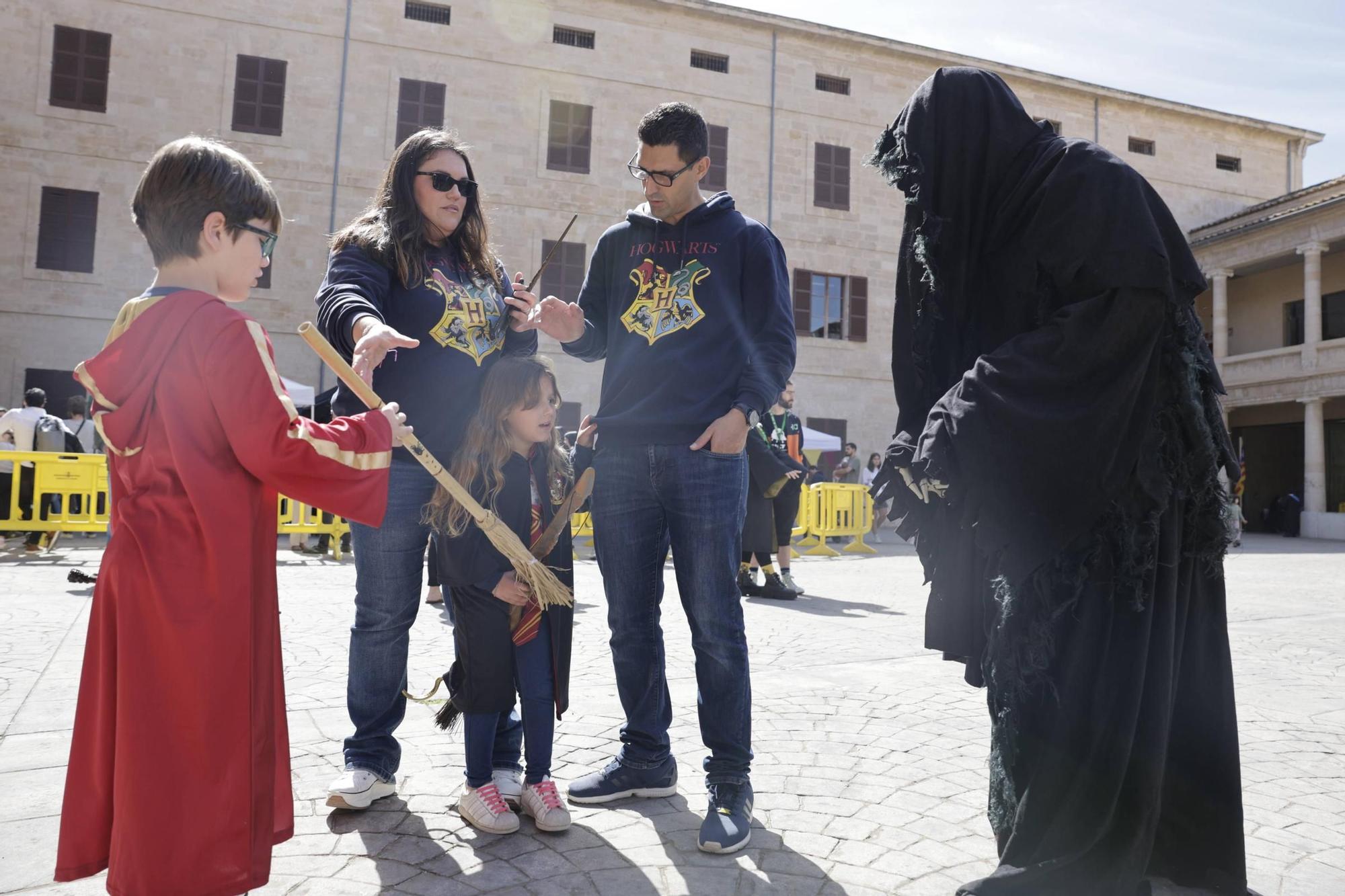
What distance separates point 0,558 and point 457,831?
9465 mm

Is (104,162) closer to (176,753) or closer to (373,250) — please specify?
(373,250)

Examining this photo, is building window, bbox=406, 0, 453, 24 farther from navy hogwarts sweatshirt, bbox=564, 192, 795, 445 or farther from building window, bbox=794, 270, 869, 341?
navy hogwarts sweatshirt, bbox=564, 192, 795, 445

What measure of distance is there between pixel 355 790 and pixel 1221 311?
30.5 meters

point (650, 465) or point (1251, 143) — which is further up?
point (1251, 143)

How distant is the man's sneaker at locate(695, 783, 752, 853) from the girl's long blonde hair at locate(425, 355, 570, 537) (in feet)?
3.59

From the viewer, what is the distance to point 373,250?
2.99m

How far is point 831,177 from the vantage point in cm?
2455

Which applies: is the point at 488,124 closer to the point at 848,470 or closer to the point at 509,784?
the point at 848,470

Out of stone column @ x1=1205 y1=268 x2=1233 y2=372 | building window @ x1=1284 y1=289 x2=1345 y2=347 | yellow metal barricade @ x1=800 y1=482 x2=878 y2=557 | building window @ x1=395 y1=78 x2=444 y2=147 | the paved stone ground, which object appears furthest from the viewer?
stone column @ x1=1205 y1=268 x2=1233 y2=372

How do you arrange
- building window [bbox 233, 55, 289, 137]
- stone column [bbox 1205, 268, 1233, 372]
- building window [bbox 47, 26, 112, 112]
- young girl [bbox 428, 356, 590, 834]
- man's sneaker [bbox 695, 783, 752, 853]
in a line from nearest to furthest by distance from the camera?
man's sneaker [bbox 695, 783, 752, 853], young girl [bbox 428, 356, 590, 834], building window [bbox 47, 26, 112, 112], building window [bbox 233, 55, 289, 137], stone column [bbox 1205, 268, 1233, 372]

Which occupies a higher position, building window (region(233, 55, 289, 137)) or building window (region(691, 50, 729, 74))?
building window (region(691, 50, 729, 74))

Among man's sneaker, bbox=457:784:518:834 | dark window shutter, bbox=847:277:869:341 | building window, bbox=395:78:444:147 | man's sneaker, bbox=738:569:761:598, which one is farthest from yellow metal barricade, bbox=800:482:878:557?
building window, bbox=395:78:444:147

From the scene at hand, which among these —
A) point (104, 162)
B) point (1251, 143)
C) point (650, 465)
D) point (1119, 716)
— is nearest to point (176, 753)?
point (650, 465)

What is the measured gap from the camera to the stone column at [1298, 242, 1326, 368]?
24.8m
